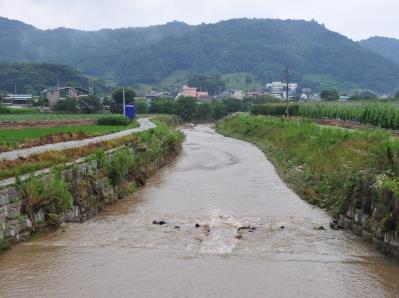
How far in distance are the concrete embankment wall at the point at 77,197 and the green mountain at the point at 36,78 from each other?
134m

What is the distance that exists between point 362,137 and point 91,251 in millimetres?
16887

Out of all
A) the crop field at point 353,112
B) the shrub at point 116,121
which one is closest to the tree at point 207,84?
the crop field at point 353,112

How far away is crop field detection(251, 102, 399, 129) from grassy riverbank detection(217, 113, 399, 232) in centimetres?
682

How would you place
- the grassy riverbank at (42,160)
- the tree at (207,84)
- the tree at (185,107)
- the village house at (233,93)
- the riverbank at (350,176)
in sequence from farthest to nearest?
the tree at (207,84) < the village house at (233,93) < the tree at (185,107) < the grassy riverbank at (42,160) < the riverbank at (350,176)

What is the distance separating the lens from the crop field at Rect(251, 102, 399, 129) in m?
40.5

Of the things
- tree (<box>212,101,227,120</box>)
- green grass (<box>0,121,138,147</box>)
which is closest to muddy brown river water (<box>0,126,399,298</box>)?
green grass (<box>0,121,138,147</box>)

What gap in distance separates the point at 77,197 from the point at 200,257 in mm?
6704

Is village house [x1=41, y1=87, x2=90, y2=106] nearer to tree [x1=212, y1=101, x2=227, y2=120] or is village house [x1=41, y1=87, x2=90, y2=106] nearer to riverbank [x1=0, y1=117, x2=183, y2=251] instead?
tree [x1=212, y1=101, x2=227, y2=120]

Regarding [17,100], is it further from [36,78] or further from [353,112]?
[353,112]

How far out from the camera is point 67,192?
16500mm

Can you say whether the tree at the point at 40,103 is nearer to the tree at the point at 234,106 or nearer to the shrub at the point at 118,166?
the tree at the point at 234,106

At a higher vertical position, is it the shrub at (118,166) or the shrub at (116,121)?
the shrub at (118,166)

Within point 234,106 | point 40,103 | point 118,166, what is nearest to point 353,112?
point 118,166

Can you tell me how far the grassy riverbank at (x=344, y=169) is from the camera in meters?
13.8
